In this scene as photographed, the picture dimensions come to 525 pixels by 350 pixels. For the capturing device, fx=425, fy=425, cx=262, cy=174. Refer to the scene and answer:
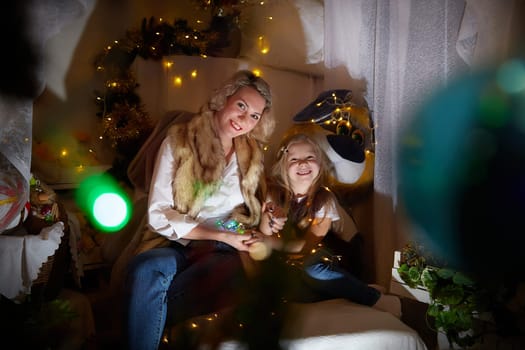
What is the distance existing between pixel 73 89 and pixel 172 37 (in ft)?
1.44

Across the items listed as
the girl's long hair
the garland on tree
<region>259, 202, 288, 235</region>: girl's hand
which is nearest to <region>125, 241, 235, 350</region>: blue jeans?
<region>259, 202, 288, 235</region>: girl's hand

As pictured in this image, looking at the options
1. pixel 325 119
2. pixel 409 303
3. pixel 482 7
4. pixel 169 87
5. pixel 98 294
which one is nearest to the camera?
pixel 482 7

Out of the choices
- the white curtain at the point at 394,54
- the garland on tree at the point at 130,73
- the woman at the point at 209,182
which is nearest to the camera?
the white curtain at the point at 394,54

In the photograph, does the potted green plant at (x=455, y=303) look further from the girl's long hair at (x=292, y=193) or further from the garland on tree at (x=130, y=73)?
the garland on tree at (x=130, y=73)

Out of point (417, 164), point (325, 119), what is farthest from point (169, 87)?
point (417, 164)

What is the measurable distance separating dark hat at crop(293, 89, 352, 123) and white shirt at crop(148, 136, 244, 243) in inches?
12.1

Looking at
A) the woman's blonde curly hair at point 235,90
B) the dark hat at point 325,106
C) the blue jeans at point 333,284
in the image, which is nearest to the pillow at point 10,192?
the woman's blonde curly hair at point 235,90

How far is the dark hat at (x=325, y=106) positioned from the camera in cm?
146

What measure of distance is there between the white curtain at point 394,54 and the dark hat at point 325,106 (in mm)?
104

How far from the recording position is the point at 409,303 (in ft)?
4.19

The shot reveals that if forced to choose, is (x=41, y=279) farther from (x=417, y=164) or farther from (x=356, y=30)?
(x=356, y=30)

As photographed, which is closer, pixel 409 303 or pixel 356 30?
pixel 409 303

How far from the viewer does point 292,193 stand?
137 centimetres

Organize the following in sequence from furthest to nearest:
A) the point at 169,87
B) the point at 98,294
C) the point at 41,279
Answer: the point at 169,87, the point at 98,294, the point at 41,279
